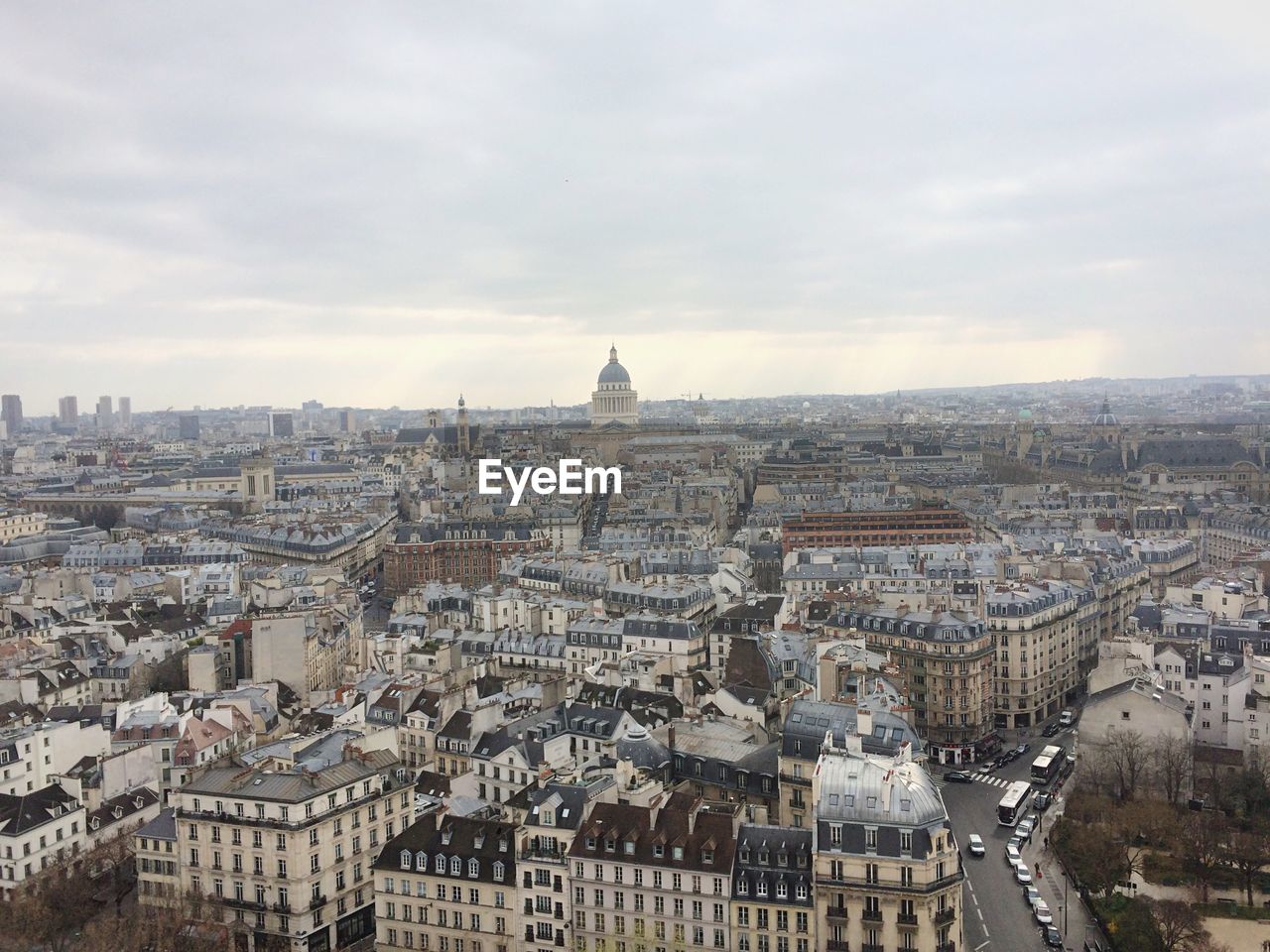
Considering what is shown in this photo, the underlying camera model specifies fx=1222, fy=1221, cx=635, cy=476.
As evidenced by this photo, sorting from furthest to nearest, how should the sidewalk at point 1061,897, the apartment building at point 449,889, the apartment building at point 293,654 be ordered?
the apartment building at point 293,654 < the sidewalk at point 1061,897 < the apartment building at point 449,889

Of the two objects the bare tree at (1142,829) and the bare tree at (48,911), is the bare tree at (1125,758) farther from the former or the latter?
the bare tree at (48,911)

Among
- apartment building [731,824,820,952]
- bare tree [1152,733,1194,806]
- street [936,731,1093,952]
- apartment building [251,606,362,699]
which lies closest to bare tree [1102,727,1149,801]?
bare tree [1152,733,1194,806]

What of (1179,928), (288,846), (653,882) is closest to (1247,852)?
(1179,928)

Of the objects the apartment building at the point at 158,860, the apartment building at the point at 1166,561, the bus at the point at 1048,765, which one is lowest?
the bus at the point at 1048,765

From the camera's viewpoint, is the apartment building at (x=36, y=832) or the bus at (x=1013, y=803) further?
the bus at (x=1013, y=803)

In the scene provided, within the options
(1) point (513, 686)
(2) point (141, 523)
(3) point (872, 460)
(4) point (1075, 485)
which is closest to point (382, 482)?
(2) point (141, 523)

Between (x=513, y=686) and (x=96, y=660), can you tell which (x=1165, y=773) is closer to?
(x=513, y=686)

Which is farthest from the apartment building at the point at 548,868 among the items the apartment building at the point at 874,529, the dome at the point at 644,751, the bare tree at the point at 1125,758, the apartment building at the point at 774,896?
the apartment building at the point at 874,529

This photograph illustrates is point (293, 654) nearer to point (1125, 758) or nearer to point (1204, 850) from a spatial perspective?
point (1125, 758)
